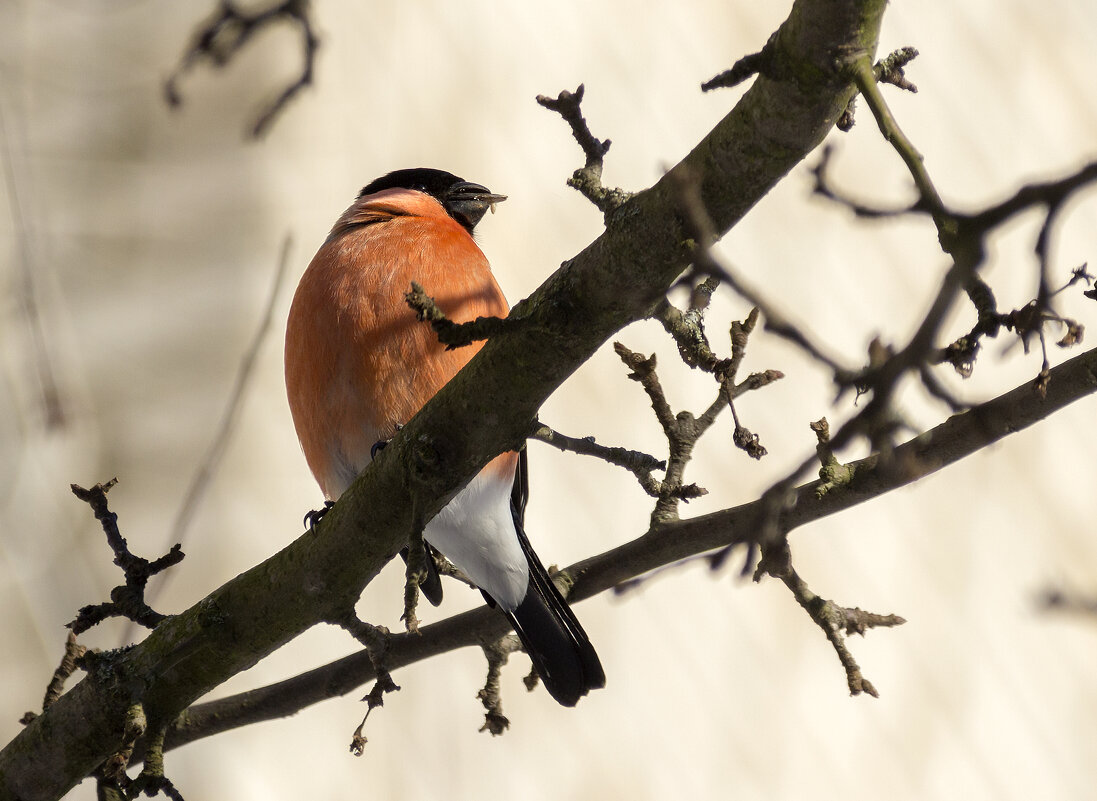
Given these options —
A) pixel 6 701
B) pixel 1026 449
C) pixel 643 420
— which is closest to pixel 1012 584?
pixel 1026 449

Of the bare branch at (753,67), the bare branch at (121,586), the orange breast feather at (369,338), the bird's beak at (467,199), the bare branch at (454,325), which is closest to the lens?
the bare branch at (753,67)

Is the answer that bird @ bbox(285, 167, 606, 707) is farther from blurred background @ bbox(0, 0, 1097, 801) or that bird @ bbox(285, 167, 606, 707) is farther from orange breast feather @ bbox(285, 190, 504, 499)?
blurred background @ bbox(0, 0, 1097, 801)

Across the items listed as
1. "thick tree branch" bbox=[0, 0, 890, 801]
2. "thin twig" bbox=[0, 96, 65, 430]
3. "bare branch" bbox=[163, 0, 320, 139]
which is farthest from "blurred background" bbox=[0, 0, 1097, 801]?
"thick tree branch" bbox=[0, 0, 890, 801]

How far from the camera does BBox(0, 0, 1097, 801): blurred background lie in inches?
90.0

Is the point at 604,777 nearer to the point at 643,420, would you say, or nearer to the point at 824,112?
the point at 643,420

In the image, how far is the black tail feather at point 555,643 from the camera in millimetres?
1903

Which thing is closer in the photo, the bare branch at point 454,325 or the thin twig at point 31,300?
the bare branch at point 454,325

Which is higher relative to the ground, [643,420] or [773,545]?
[643,420]

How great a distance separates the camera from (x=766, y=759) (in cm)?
314

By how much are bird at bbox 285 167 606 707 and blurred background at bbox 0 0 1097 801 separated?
17 cm

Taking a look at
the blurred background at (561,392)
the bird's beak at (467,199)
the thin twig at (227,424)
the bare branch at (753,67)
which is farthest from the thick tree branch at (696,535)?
the bird's beak at (467,199)

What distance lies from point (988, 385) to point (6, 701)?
3046 millimetres

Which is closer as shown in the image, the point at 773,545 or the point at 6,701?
the point at 773,545

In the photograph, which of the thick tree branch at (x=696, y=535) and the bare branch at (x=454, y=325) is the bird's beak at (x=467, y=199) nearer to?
the thick tree branch at (x=696, y=535)
